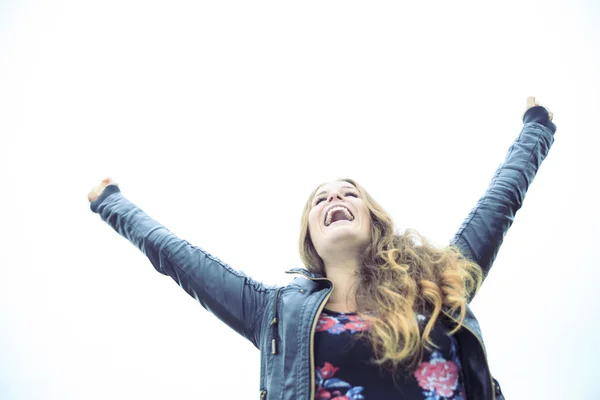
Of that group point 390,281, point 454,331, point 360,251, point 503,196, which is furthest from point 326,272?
point 503,196

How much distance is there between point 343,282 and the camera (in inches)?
88.5

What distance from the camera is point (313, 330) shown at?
5.85ft

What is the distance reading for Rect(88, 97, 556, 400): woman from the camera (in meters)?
1.69

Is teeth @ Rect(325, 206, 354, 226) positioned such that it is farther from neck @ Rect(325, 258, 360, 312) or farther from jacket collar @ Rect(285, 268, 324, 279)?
jacket collar @ Rect(285, 268, 324, 279)

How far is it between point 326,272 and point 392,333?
0.77m

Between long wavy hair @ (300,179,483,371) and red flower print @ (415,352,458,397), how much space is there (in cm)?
4

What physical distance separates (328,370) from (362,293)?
48cm

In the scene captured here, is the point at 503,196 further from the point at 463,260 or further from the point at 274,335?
the point at 274,335

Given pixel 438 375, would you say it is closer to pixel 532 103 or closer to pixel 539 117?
pixel 539 117

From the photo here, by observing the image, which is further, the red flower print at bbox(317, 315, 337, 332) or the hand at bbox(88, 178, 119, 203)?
the hand at bbox(88, 178, 119, 203)

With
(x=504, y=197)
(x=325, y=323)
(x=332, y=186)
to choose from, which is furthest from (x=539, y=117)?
(x=325, y=323)

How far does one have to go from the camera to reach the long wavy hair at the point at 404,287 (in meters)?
1.70

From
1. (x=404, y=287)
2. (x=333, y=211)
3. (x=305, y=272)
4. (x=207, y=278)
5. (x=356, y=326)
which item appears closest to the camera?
(x=356, y=326)

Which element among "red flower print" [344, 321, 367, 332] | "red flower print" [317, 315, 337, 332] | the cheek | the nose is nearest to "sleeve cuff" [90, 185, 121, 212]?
the cheek
